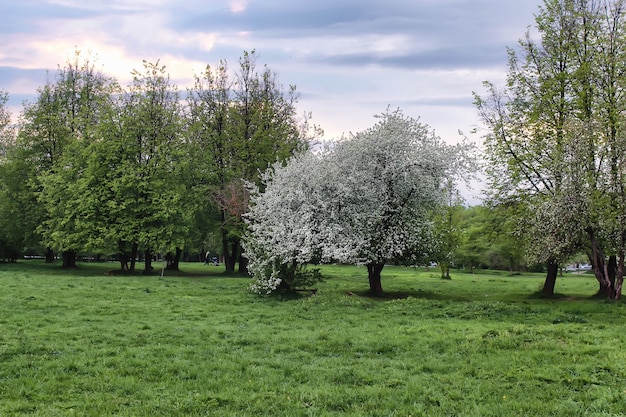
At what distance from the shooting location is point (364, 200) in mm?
21906

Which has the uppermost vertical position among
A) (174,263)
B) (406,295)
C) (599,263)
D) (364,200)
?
(364,200)

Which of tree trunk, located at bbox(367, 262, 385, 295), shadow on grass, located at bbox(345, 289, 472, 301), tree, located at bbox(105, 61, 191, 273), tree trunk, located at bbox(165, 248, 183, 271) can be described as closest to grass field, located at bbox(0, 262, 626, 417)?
shadow on grass, located at bbox(345, 289, 472, 301)

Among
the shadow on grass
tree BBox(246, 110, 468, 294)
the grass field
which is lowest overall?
the shadow on grass

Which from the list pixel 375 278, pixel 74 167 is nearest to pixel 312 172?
pixel 375 278

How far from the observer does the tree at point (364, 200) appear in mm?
21234

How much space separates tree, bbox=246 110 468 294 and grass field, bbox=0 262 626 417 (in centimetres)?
445

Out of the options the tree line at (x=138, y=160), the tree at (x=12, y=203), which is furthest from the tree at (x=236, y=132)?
the tree at (x=12, y=203)

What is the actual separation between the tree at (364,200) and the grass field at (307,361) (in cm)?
445

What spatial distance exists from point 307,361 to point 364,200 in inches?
500

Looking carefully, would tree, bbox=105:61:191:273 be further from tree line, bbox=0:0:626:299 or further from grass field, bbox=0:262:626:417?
grass field, bbox=0:262:626:417

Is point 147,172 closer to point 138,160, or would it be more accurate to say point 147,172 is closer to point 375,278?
point 138,160

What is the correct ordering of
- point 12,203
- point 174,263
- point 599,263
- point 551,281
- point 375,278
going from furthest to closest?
1. point 174,263
2. point 12,203
3. point 551,281
4. point 375,278
5. point 599,263

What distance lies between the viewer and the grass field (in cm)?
711

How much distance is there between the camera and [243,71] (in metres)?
39.7
